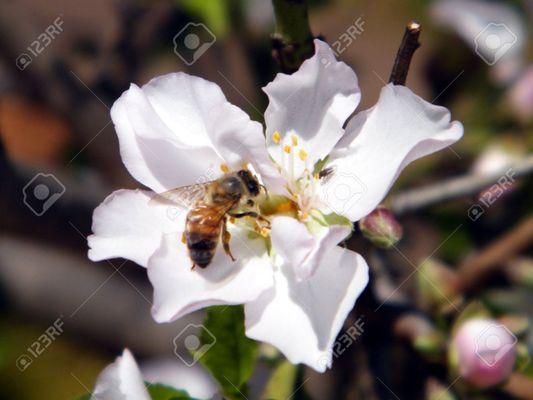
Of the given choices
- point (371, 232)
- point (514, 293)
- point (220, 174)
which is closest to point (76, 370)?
point (514, 293)

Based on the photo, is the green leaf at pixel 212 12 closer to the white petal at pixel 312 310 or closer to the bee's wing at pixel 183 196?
the bee's wing at pixel 183 196

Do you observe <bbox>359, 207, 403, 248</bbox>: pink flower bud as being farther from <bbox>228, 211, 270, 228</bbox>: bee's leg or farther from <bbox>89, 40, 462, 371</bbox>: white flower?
<bbox>228, 211, 270, 228</bbox>: bee's leg

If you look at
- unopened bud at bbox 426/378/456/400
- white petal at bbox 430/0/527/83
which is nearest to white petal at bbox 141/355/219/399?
unopened bud at bbox 426/378/456/400

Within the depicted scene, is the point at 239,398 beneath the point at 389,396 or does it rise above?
beneath

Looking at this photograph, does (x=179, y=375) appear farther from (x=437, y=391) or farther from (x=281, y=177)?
(x=281, y=177)

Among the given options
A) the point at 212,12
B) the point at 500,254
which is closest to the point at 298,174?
the point at 500,254

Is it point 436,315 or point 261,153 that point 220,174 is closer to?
point 261,153
